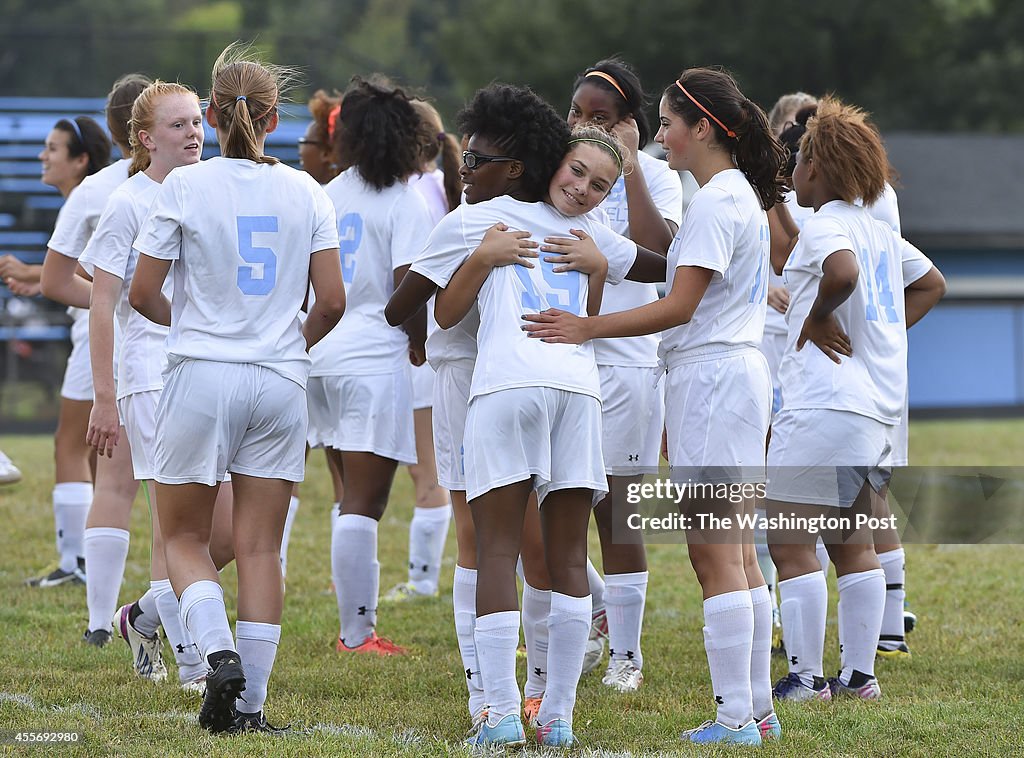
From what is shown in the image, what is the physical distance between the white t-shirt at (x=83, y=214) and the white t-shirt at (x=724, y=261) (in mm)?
2593

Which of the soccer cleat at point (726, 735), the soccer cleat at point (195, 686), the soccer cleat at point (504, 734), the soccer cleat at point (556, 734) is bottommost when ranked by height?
the soccer cleat at point (195, 686)

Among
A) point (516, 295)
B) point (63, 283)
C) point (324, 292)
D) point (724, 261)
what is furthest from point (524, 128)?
point (63, 283)

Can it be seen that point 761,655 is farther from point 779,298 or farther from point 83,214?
point 83,214

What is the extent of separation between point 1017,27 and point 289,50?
25537 millimetres

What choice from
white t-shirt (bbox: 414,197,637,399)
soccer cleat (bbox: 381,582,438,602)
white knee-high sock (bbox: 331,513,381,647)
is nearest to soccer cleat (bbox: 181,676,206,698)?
white knee-high sock (bbox: 331,513,381,647)

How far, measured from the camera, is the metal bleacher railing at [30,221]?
20.5 meters

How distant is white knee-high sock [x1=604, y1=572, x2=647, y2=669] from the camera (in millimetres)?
5129

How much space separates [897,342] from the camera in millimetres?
4887

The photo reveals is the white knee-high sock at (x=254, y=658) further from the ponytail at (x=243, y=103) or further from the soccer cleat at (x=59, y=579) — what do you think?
the soccer cleat at (x=59, y=579)

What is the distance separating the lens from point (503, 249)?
4031mm

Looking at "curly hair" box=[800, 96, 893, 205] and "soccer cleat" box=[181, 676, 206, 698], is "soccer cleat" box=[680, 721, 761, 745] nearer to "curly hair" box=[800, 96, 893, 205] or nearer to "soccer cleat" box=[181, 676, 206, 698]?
"soccer cleat" box=[181, 676, 206, 698]

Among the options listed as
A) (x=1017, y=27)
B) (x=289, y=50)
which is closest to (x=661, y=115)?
(x=289, y=50)

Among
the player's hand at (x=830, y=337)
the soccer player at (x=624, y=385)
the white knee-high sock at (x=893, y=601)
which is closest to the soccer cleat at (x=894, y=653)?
the white knee-high sock at (x=893, y=601)

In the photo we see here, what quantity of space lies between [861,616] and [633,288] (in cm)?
145
